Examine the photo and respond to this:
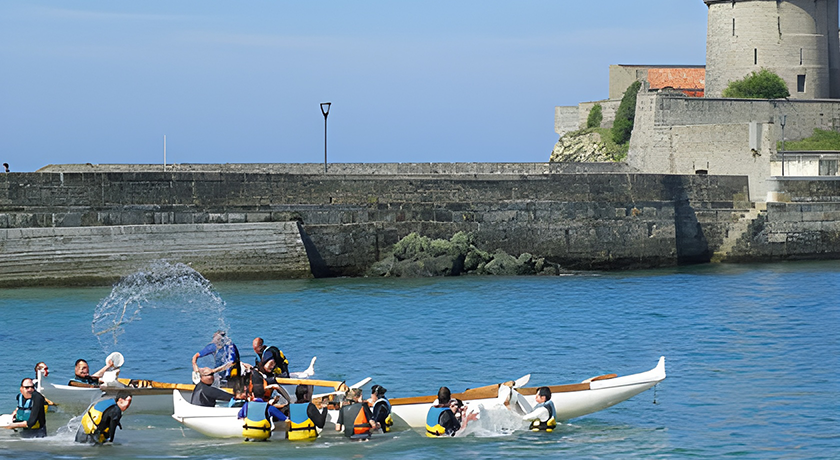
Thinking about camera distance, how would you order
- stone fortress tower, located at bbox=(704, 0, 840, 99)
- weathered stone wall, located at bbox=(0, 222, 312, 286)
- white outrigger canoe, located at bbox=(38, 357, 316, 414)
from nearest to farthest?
white outrigger canoe, located at bbox=(38, 357, 316, 414) < weathered stone wall, located at bbox=(0, 222, 312, 286) < stone fortress tower, located at bbox=(704, 0, 840, 99)

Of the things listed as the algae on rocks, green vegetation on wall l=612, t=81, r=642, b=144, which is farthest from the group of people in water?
green vegetation on wall l=612, t=81, r=642, b=144

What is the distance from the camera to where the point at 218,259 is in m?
26.5

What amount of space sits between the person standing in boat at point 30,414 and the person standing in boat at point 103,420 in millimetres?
583

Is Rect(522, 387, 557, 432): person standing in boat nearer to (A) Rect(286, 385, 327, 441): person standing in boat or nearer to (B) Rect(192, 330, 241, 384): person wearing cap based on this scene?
(A) Rect(286, 385, 327, 441): person standing in boat

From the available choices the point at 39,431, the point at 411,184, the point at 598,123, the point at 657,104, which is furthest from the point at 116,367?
the point at 598,123

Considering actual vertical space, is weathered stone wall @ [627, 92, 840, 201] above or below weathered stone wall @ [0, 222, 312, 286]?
above

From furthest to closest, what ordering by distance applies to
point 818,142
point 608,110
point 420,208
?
1. point 608,110
2. point 818,142
3. point 420,208

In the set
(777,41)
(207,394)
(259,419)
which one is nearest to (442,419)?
(259,419)

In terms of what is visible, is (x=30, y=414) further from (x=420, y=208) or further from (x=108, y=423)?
(x=420, y=208)

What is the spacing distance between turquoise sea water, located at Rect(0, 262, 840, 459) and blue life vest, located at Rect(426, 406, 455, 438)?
5.1 inches

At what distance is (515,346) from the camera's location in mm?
20172

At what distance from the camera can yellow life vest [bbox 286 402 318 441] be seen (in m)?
13.7

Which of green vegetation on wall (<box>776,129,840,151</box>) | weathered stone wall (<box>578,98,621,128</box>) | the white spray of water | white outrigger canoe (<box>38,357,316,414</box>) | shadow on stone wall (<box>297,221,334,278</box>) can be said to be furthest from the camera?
weathered stone wall (<box>578,98,621,128</box>)

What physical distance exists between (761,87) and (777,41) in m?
3.60
